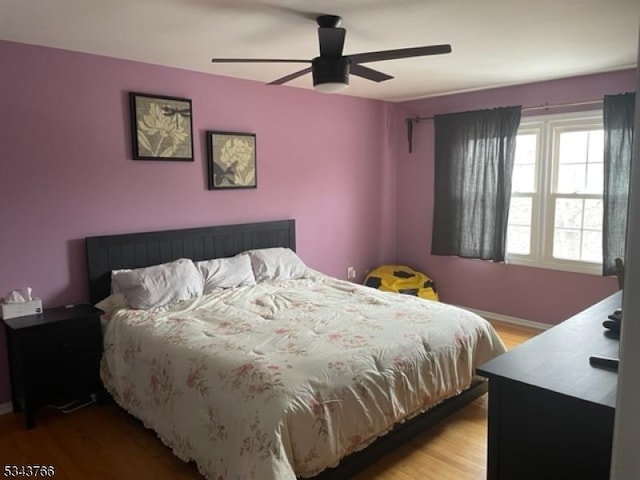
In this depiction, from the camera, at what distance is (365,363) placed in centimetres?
233

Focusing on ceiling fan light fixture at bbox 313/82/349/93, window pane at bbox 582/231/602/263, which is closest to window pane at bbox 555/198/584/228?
window pane at bbox 582/231/602/263

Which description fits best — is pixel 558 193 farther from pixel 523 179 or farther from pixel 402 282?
pixel 402 282

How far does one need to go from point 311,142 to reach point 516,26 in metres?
2.33

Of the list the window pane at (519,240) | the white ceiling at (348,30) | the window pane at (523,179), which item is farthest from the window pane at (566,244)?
the white ceiling at (348,30)

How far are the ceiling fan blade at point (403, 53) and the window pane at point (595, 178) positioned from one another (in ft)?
8.39

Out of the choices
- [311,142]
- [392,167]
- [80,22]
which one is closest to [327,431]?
[80,22]

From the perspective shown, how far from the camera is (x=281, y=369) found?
217 centimetres

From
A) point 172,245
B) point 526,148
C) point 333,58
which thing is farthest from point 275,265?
point 526,148

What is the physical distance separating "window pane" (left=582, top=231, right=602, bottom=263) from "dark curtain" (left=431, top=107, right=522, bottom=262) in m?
0.69

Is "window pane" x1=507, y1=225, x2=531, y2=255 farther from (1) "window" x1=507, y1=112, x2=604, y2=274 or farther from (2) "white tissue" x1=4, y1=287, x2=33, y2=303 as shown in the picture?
(2) "white tissue" x1=4, y1=287, x2=33, y2=303

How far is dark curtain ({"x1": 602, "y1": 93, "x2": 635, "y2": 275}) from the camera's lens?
381 centimetres

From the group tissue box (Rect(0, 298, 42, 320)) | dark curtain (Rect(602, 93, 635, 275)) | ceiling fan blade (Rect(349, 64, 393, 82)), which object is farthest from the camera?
dark curtain (Rect(602, 93, 635, 275))

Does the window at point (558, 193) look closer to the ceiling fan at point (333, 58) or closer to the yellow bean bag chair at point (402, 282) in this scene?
the yellow bean bag chair at point (402, 282)

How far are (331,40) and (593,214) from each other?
10.1 ft
